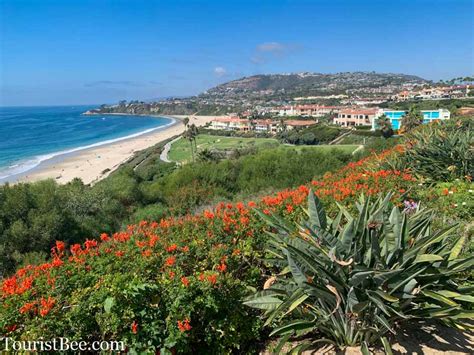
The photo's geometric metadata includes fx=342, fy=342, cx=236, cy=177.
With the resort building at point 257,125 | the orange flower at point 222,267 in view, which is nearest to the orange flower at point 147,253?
the orange flower at point 222,267

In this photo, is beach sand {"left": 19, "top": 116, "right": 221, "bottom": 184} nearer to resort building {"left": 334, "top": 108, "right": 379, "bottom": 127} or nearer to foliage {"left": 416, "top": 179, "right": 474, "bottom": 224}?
foliage {"left": 416, "top": 179, "right": 474, "bottom": 224}

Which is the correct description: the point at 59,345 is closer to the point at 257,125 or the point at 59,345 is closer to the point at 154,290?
the point at 154,290

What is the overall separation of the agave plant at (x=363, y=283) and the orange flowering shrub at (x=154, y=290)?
0.36 meters

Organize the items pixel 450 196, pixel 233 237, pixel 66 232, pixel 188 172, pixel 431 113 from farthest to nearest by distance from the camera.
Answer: pixel 431 113, pixel 188 172, pixel 66 232, pixel 450 196, pixel 233 237

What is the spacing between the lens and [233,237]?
336 cm

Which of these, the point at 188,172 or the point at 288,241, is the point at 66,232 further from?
the point at 288,241

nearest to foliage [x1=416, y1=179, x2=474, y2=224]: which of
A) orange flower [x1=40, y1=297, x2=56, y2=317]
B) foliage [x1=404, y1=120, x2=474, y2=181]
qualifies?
foliage [x1=404, y1=120, x2=474, y2=181]

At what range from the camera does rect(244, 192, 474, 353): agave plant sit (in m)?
2.37

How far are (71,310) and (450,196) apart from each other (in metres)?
5.34

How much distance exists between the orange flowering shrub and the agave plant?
36cm

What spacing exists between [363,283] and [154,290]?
1.47m

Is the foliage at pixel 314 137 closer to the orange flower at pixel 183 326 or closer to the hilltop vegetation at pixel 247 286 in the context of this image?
→ the hilltop vegetation at pixel 247 286

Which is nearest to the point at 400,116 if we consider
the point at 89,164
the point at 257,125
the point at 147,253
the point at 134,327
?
the point at 257,125

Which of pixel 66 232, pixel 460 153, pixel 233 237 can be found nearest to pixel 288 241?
pixel 233 237
